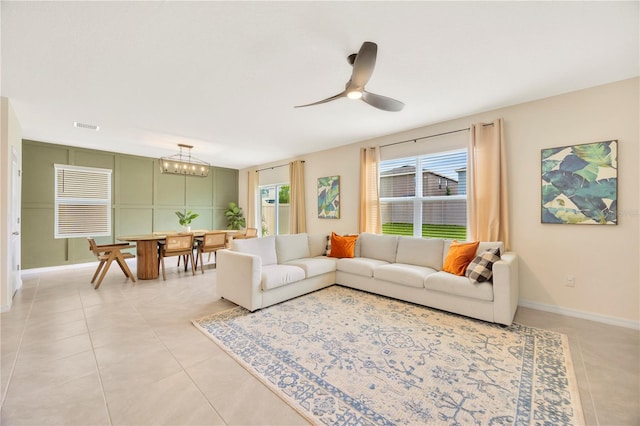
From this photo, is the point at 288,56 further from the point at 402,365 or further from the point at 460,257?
the point at 460,257

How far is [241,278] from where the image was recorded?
10.3 feet

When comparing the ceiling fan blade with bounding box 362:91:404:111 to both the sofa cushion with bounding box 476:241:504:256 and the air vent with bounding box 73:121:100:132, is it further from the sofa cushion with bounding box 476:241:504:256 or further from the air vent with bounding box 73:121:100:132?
the air vent with bounding box 73:121:100:132

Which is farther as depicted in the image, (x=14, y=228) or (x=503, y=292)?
(x=14, y=228)

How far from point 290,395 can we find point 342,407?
34cm

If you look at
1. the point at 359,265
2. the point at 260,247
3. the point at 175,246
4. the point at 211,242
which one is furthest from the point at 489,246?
the point at 175,246

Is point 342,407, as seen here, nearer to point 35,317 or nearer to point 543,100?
point 35,317

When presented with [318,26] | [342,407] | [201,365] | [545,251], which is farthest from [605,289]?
[201,365]

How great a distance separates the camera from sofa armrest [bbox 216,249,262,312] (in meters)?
3.04

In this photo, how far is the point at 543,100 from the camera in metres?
3.17

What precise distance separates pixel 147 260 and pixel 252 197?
3.45m

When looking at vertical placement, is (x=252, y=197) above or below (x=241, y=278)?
above

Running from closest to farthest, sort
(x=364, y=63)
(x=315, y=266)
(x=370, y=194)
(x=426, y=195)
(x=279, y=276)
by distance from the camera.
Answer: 1. (x=364, y=63)
2. (x=279, y=276)
3. (x=315, y=266)
4. (x=426, y=195)
5. (x=370, y=194)

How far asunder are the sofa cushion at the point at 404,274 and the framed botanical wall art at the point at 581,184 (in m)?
1.55

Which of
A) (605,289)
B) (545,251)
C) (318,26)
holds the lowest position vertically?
(605,289)
